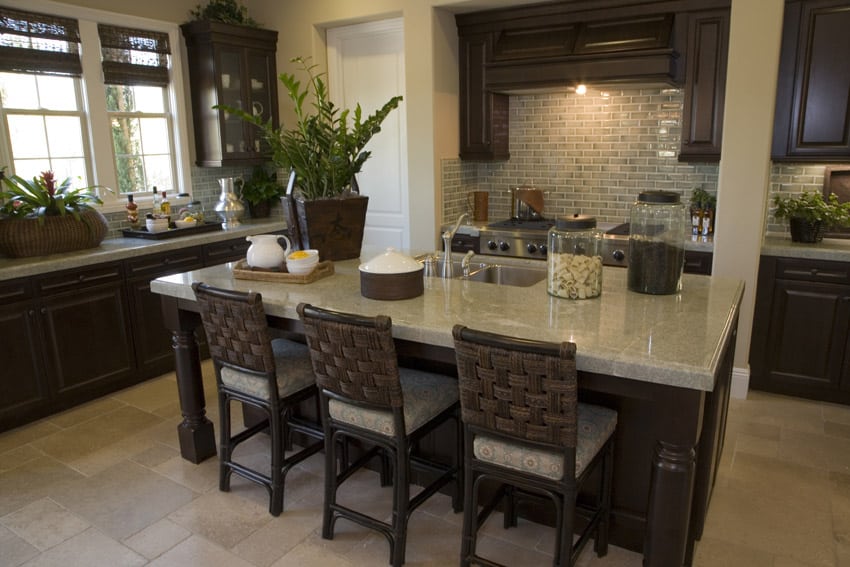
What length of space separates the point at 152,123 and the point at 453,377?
12.2 feet

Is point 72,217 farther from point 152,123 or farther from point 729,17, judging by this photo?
point 729,17

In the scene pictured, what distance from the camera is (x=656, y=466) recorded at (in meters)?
2.00

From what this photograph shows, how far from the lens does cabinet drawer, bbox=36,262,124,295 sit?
3.74m

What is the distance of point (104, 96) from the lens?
15.3 feet

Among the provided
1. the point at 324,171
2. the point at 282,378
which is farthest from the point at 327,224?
the point at 282,378

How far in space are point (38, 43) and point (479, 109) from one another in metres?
3.16

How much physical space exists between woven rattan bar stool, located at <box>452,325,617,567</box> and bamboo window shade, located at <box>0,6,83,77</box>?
12.8 feet

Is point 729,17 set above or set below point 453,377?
above

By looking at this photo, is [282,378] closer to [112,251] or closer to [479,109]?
[112,251]

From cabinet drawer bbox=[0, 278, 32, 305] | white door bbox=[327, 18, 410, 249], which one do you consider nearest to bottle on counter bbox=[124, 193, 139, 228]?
cabinet drawer bbox=[0, 278, 32, 305]

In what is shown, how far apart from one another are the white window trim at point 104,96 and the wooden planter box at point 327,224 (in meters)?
2.24

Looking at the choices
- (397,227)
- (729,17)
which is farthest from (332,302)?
(729,17)

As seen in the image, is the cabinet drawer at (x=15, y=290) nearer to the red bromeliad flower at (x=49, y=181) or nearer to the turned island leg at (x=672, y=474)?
the red bromeliad flower at (x=49, y=181)

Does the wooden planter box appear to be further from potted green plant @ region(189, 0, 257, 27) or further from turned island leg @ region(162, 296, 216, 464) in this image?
potted green plant @ region(189, 0, 257, 27)
